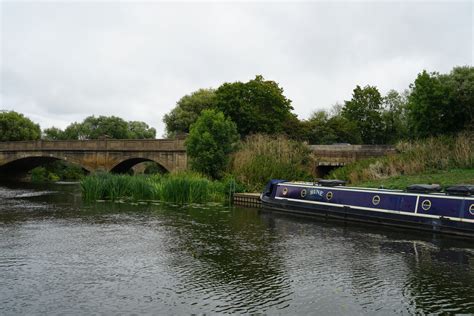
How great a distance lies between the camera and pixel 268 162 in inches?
1064

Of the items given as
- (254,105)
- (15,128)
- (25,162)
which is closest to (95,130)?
(15,128)

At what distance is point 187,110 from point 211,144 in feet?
95.2

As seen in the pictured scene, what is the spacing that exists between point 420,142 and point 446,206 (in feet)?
43.2

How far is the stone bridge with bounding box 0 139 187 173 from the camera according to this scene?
122ft

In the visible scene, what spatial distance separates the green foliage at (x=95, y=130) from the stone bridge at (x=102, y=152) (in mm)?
26960

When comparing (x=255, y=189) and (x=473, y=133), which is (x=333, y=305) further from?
(x=473, y=133)

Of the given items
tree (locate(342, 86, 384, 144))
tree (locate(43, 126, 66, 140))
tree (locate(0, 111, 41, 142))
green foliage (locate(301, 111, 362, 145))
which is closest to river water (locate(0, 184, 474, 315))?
green foliage (locate(301, 111, 362, 145))

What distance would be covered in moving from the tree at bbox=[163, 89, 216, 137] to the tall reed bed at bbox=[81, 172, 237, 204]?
94.0 feet

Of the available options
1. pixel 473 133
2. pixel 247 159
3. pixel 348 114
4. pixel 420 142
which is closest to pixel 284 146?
pixel 247 159

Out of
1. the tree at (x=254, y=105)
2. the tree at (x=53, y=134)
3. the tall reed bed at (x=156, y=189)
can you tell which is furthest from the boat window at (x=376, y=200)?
the tree at (x=53, y=134)

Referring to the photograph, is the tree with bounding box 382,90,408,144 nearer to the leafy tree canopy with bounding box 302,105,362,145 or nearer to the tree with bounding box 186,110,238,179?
the leafy tree canopy with bounding box 302,105,362,145

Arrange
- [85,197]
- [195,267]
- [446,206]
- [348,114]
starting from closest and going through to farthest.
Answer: [195,267] < [446,206] < [85,197] < [348,114]

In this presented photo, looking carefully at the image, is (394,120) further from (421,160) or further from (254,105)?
(421,160)

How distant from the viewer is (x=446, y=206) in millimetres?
15422
